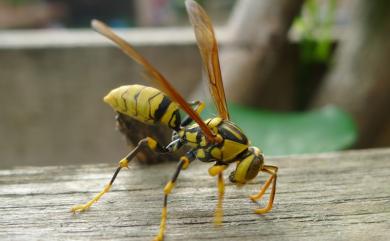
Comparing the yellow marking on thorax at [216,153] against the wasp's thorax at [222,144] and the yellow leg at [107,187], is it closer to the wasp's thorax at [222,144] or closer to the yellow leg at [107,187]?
the wasp's thorax at [222,144]

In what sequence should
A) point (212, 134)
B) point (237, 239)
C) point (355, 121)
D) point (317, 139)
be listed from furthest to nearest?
point (355, 121)
point (317, 139)
point (212, 134)
point (237, 239)

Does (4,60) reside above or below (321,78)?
above

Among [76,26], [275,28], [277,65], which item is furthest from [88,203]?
[76,26]

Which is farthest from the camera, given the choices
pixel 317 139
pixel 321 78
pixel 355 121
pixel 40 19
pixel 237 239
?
pixel 40 19

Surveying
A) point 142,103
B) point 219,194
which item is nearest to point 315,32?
point 142,103

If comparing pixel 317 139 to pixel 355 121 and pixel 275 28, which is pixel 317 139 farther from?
pixel 275 28

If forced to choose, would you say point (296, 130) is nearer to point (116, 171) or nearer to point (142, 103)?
point (142, 103)
